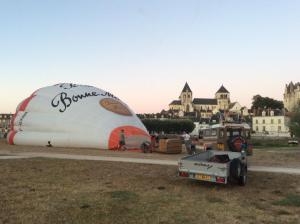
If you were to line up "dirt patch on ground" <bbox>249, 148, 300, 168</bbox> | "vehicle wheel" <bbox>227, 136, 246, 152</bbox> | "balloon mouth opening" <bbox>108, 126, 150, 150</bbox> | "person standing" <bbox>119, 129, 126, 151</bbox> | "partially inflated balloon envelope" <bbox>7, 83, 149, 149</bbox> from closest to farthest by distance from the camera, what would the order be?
"dirt patch on ground" <bbox>249, 148, 300, 168</bbox> → "vehicle wheel" <bbox>227, 136, 246, 152</bbox> → "person standing" <bbox>119, 129, 126, 151</bbox> → "balloon mouth opening" <bbox>108, 126, 150, 150</bbox> → "partially inflated balloon envelope" <bbox>7, 83, 149, 149</bbox>

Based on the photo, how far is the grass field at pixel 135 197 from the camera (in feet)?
29.6

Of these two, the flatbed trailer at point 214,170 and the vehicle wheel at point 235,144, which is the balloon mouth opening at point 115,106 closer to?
the vehicle wheel at point 235,144

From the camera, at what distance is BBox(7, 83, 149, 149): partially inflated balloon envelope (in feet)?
97.6

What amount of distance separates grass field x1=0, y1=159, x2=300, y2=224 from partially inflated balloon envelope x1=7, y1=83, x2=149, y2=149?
13203mm

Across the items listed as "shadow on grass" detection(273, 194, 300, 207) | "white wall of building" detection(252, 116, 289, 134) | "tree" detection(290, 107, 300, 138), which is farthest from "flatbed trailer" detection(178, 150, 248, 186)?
"white wall of building" detection(252, 116, 289, 134)

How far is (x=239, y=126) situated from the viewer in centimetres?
2422

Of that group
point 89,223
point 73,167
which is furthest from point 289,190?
point 73,167

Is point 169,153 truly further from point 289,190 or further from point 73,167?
point 289,190

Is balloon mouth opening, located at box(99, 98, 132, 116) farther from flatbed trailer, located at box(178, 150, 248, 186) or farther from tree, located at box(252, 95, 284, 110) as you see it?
tree, located at box(252, 95, 284, 110)

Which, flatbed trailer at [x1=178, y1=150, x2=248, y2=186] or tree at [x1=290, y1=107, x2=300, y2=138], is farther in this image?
tree at [x1=290, y1=107, x2=300, y2=138]

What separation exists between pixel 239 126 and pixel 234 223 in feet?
52.9

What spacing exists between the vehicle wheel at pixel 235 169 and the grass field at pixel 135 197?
0.48 metres

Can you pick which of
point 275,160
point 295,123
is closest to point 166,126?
point 295,123

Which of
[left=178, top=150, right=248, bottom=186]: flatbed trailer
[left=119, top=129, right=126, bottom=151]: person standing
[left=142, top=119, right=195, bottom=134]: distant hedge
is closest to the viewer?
[left=178, top=150, right=248, bottom=186]: flatbed trailer
